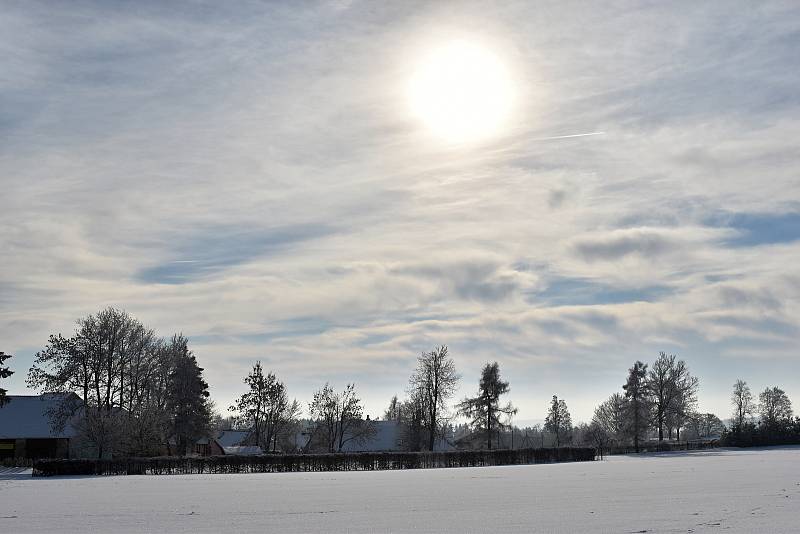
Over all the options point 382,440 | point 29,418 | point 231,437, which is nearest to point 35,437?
point 29,418

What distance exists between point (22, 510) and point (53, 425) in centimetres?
5330

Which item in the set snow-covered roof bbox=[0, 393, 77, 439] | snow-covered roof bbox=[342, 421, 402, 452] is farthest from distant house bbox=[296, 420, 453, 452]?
snow-covered roof bbox=[0, 393, 77, 439]

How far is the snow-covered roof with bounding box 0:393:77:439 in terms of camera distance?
7425cm

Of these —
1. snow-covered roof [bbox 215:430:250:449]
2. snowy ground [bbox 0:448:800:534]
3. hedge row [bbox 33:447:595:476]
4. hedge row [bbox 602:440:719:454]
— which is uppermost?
snowy ground [bbox 0:448:800:534]

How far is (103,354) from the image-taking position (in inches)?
2712

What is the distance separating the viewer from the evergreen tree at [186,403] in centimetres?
7700

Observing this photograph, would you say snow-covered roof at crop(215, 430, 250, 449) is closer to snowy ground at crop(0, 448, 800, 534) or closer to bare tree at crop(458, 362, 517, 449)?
bare tree at crop(458, 362, 517, 449)

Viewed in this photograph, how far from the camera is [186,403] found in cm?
7744

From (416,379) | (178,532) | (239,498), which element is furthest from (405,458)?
(178,532)

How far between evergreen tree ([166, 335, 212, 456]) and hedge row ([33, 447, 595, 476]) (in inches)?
704

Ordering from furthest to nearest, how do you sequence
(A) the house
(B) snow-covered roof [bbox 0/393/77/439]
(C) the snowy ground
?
1. (B) snow-covered roof [bbox 0/393/77/439]
2. (A) the house
3. (C) the snowy ground

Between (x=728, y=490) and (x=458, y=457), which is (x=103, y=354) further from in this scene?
(x=728, y=490)

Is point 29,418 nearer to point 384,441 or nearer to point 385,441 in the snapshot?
point 384,441

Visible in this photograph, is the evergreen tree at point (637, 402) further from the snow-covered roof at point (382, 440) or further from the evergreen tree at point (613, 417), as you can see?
the snow-covered roof at point (382, 440)
